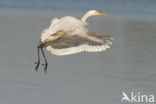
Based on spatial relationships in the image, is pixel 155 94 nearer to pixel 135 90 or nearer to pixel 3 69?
pixel 135 90

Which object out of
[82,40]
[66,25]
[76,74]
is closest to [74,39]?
[82,40]

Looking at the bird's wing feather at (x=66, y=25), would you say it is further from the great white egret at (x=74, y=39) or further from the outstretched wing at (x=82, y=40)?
the outstretched wing at (x=82, y=40)

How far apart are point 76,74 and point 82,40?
3362 millimetres

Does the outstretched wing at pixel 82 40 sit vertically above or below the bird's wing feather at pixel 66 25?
below

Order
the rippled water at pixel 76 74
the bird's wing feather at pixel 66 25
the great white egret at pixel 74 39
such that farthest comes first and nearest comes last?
the rippled water at pixel 76 74 < the great white egret at pixel 74 39 < the bird's wing feather at pixel 66 25

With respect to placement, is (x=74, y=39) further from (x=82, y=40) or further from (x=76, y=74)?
(x=76, y=74)

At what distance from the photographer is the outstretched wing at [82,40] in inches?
390

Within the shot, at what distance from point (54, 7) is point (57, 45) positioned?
3304 cm

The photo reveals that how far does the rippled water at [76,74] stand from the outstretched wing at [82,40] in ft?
1.39

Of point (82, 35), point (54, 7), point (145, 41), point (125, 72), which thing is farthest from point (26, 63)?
point (54, 7)

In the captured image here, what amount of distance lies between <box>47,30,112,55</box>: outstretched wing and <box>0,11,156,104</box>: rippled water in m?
0.42

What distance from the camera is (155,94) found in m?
11.4

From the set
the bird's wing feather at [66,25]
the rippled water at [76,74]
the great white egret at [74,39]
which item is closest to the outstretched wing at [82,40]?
the great white egret at [74,39]

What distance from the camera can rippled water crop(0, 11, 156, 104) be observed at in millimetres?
10852
